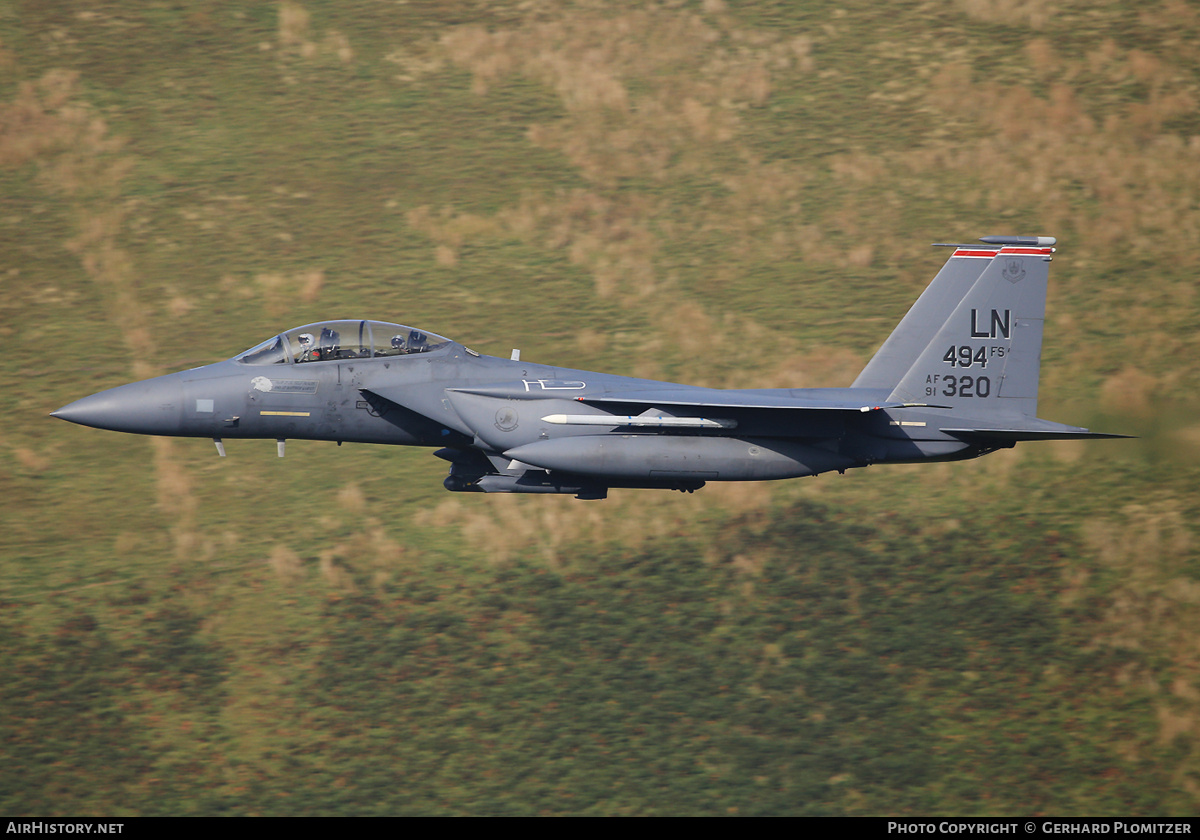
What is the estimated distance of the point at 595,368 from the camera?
94.6 ft

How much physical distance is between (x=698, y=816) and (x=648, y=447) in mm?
7356

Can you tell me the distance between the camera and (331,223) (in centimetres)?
3244

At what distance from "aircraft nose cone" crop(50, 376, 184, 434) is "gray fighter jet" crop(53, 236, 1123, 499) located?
0.08ft

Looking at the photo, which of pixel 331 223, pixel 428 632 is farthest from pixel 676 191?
pixel 428 632

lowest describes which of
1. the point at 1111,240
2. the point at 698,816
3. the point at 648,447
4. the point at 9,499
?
the point at 698,816

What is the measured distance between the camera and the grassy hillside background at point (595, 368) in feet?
73.2

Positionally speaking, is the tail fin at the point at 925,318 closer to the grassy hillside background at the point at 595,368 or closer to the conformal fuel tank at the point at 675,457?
the conformal fuel tank at the point at 675,457

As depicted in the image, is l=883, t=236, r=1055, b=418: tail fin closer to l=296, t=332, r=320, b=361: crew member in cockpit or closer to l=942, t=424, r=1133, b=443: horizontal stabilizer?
l=942, t=424, r=1133, b=443: horizontal stabilizer

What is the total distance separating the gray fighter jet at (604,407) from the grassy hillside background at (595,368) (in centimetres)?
528

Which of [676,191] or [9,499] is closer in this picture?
[9,499]

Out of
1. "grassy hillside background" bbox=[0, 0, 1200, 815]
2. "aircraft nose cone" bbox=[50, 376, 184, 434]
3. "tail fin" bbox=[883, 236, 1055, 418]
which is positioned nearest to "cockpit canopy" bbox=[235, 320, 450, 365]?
"aircraft nose cone" bbox=[50, 376, 184, 434]

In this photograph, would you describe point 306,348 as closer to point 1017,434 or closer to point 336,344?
point 336,344

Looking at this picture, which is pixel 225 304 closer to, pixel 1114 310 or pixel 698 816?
pixel 698 816

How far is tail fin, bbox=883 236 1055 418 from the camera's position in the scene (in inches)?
800
